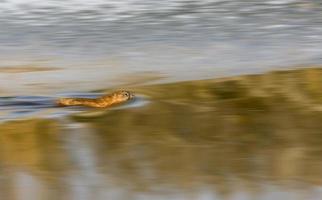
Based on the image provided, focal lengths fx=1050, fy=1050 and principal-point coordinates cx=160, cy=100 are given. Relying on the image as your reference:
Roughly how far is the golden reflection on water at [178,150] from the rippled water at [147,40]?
2.42 feet

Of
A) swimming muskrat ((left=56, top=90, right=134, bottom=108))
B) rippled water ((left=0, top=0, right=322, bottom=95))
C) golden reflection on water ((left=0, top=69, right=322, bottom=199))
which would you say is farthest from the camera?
rippled water ((left=0, top=0, right=322, bottom=95))

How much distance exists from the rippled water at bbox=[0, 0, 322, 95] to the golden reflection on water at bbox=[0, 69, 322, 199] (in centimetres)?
74

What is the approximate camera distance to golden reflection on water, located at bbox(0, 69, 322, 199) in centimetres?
346

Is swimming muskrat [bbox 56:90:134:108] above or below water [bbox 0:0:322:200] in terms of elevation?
above

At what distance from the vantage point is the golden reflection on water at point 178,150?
3.46 m

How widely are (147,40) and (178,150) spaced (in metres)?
2.58

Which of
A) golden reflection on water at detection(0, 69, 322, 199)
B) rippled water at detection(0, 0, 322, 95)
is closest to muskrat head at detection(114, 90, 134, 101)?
golden reflection on water at detection(0, 69, 322, 199)

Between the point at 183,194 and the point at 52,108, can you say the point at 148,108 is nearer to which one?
the point at 52,108

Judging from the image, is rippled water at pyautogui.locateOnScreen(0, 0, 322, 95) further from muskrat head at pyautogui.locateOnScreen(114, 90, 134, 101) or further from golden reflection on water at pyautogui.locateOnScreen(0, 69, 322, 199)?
golden reflection on water at pyautogui.locateOnScreen(0, 69, 322, 199)

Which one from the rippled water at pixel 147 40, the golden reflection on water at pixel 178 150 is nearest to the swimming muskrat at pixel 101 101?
the golden reflection on water at pixel 178 150

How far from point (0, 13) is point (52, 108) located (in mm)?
3200

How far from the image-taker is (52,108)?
4492 millimetres

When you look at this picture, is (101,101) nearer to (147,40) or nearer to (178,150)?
(178,150)

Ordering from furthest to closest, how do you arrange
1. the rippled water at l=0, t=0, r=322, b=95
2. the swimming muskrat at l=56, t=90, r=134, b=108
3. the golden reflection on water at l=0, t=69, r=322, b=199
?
the rippled water at l=0, t=0, r=322, b=95
the swimming muskrat at l=56, t=90, r=134, b=108
the golden reflection on water at l=0, t=69, r=322, b=199
